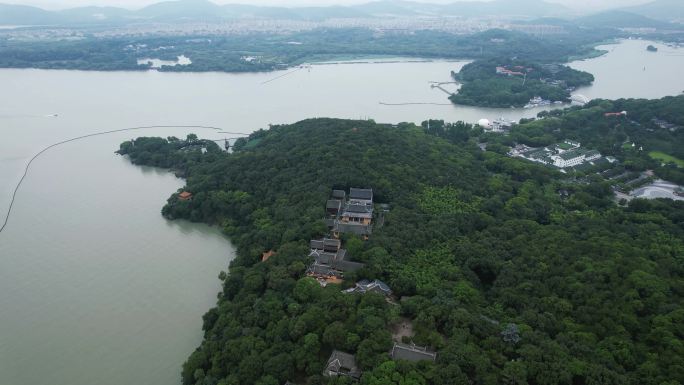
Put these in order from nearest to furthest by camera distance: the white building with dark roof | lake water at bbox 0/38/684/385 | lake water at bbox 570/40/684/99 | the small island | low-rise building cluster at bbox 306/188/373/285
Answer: the white building with dark roof
lake water at bbox 0/38/684/385
low-rise building cluster at bbox 306/188/373/285
the small island
lake water at bbox 570/40/684/99

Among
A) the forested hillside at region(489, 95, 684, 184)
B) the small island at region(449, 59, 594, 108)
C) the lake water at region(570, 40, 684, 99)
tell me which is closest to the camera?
the forested hillside at region(489, 95, 684, 184)

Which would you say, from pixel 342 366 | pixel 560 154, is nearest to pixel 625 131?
pixel 560 154

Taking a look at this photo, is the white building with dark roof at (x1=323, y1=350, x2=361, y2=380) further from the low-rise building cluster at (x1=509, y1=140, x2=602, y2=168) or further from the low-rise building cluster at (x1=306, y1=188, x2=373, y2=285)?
the low-rise building cluster at (x1=509, y1=140, x2=602, y2=168)

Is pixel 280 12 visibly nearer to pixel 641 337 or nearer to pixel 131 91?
pixel 131 91

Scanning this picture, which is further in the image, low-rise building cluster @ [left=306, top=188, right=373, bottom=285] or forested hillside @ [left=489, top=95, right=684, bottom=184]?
forested hillside @ [left=489, top=95, right=684, bottom=184]

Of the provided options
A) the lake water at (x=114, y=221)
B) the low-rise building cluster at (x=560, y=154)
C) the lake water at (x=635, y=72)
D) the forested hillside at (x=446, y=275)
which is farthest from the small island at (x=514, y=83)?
the forested hillside at (x=446, y=275)

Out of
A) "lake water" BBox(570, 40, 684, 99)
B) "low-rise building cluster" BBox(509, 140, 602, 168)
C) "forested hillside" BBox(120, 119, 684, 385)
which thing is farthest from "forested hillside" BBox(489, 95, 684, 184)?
"lake water" BBox(570, 40, 684, 99)

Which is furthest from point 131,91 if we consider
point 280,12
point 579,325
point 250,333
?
point 280,12

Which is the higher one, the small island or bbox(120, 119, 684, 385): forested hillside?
the small island
